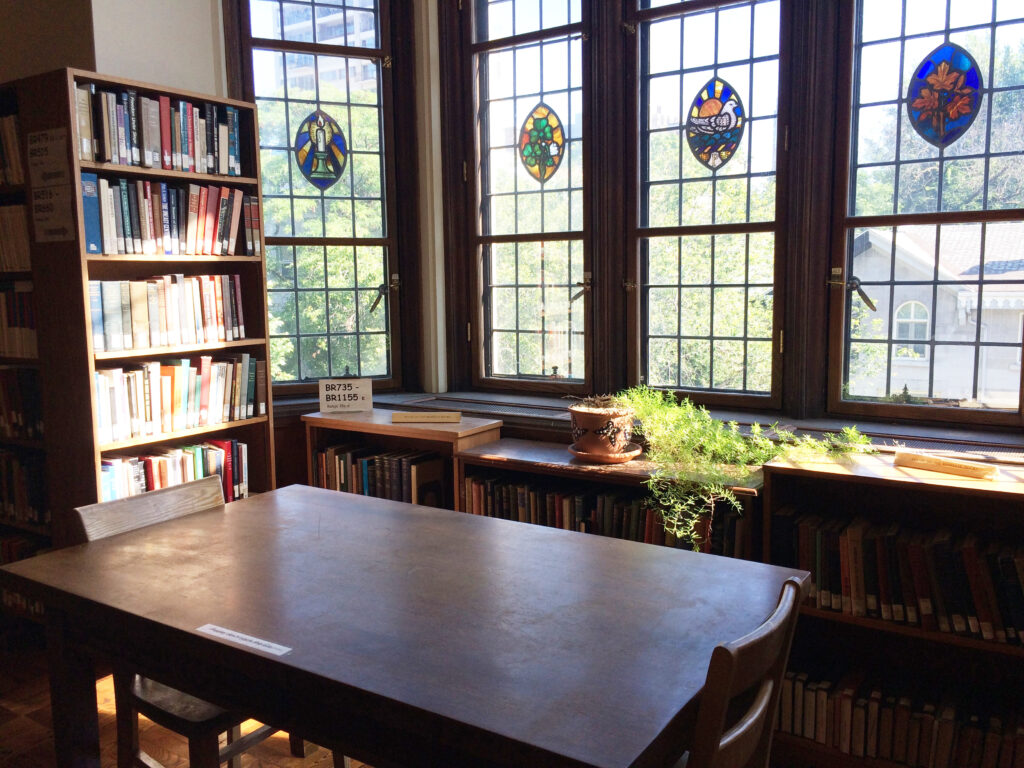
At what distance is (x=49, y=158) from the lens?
10.2 feet

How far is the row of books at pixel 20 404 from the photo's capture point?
11.3 ft

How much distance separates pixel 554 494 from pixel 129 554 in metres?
1.67

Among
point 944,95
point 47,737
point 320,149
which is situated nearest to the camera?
point 47,737

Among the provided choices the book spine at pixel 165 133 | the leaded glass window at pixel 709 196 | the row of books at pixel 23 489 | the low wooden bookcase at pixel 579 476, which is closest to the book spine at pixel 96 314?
the book spine at pixel 165 133

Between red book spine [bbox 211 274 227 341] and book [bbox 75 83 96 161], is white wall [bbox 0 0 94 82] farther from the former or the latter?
red book spine [bbox 211 274 227 341]

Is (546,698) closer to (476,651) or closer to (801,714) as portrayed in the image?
(476,651)

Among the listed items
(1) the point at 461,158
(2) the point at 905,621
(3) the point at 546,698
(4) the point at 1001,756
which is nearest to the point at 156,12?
(1) the point at 461,158

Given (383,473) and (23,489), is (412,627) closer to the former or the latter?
(383,473)

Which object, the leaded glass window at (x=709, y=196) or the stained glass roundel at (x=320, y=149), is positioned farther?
the stained glass roundel at (x=320, y=149)

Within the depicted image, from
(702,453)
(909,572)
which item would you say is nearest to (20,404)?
(702,453)

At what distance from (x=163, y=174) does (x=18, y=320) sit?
34.3 inches

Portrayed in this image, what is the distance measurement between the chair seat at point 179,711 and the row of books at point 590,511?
1.57m

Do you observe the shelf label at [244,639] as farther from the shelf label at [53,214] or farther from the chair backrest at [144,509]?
the shelf label at [53,214]

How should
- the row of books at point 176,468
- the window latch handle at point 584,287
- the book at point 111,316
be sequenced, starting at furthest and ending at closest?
the window latch handle at point 584,287 → the row of books at point 176,468 → the book at point 111,316
